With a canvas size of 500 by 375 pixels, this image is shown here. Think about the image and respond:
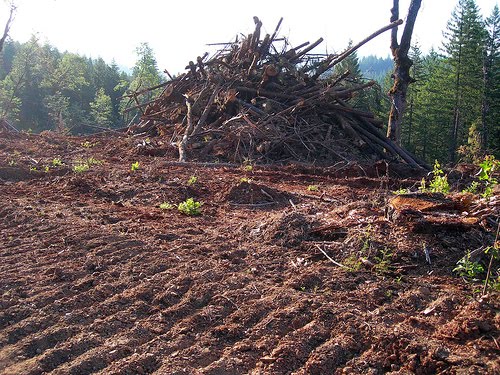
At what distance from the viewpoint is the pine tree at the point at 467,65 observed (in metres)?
34.9

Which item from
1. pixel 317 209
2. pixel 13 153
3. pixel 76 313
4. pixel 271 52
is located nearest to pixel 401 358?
pixel 76 313

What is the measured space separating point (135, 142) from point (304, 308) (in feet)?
30.7

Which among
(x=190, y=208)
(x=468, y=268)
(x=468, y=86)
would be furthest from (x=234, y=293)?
(x=468, y=86)

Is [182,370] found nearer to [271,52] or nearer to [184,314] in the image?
[184,314]

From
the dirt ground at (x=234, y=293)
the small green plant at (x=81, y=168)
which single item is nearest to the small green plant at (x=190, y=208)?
the dirt ground at (x=234, y=293)

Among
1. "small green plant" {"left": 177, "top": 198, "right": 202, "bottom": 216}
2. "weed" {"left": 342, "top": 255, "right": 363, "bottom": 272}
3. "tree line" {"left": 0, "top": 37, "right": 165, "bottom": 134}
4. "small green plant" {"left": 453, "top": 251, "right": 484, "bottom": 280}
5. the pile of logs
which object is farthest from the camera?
"tree line" {"left": 0, "top": 37, "right": 165, "bottom": 134}

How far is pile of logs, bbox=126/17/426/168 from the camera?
1016cm

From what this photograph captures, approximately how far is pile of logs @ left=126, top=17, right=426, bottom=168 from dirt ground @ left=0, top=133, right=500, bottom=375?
14.3ft

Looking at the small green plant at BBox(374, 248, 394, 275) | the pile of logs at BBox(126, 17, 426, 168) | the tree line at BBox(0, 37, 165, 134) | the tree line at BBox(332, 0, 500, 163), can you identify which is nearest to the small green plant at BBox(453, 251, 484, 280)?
the small green plant at BBox(374, 248, 394, 275)

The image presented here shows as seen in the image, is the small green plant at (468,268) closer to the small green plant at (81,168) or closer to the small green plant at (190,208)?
the small green plant at (190,208)

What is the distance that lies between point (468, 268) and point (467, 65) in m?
36.1

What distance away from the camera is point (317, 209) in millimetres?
5398

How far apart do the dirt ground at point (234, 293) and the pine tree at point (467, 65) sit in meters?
32.8

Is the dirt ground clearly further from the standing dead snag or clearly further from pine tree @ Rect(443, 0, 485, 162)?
pine tree @ Rect(443, 0, 485, 162)
